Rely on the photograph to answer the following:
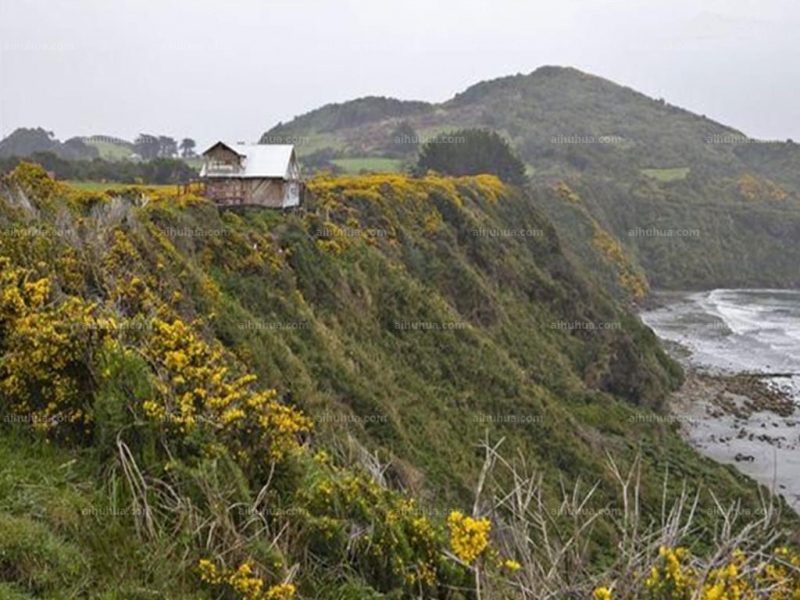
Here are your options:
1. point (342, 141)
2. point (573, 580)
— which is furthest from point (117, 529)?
point (342, 141)

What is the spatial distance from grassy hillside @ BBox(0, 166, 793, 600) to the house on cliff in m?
1.48

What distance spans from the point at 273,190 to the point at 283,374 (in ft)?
37.5

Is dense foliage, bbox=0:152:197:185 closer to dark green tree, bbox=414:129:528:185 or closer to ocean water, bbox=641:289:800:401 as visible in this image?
dark green tree, bbox=414:129:528:185

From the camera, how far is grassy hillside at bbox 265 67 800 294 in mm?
93250

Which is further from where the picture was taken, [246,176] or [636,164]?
[636,164]

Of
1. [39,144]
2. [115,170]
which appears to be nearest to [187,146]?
[39,144]

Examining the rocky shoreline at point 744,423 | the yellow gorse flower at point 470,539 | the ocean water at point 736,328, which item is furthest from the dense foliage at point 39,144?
the yellow gorse flower at point 470,539

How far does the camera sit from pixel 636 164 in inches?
5192

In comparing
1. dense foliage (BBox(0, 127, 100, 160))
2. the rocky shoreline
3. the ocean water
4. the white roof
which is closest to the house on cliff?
the white roof

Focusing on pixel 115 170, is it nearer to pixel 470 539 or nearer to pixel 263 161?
pixel 263 161

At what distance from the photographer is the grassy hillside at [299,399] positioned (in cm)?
571

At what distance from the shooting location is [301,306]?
68.0 feet

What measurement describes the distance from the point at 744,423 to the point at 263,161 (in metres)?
25.3

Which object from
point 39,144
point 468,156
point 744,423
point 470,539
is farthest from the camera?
point 39,144
